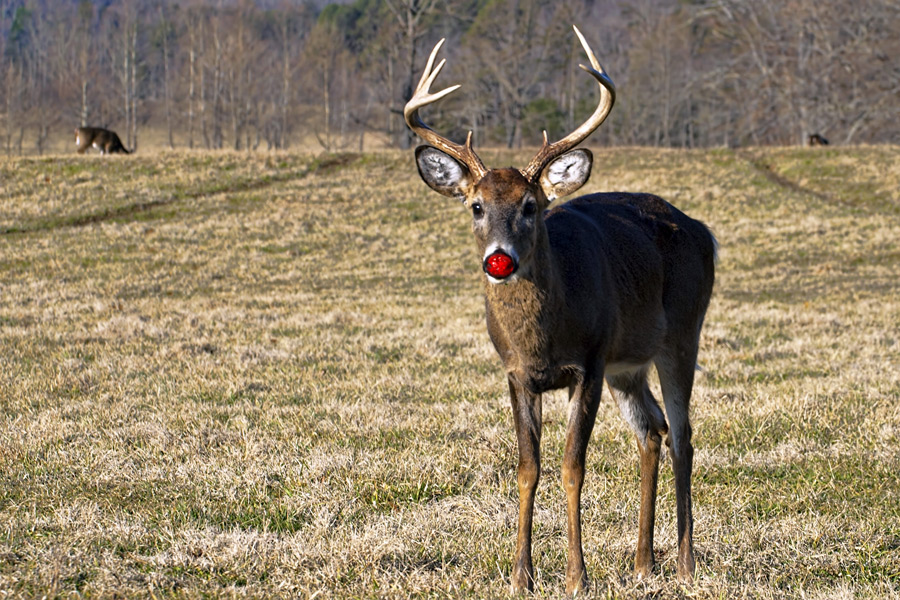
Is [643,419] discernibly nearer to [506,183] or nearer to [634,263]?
[634,263]

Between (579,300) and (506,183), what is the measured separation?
2.12ft

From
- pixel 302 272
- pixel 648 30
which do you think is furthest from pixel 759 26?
pixel 302 272

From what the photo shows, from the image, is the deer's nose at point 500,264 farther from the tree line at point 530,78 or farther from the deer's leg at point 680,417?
the tree line at point 530,78

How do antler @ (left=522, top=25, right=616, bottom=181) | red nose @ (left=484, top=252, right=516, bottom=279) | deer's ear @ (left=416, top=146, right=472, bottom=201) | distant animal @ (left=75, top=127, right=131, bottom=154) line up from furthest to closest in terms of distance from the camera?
distant animal @ (left=75, top=127, right=131, bottom=154)
deer's ear @ (left=416, top=146, right=472, bottom=201)
antler @ (left=522, top=25, right=616, bottom=181)
red nose @ (left=484, top=252, right=516, bottom=279)

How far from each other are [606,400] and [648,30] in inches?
2663

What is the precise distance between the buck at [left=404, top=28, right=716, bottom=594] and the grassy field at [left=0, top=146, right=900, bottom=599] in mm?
417

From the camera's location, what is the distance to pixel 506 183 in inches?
164

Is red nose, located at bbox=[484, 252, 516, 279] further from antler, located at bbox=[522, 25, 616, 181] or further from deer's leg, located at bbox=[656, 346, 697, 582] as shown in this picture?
deer's leg, located at bbox=[656, 346, 697, 582]

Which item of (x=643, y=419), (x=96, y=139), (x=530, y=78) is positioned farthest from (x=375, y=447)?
(x=530, y=78)

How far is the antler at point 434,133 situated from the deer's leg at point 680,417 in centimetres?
148

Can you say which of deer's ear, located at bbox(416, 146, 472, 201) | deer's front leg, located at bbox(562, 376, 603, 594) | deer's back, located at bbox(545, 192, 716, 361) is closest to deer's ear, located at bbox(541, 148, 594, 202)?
deer's back, located at bbox(545, 192, 716, 361)

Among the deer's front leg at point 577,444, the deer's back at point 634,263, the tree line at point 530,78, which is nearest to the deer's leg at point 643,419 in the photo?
the deer's back at point 634,263

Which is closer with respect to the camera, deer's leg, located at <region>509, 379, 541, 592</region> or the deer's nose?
the deer's nose

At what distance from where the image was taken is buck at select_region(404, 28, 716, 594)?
410 cm
